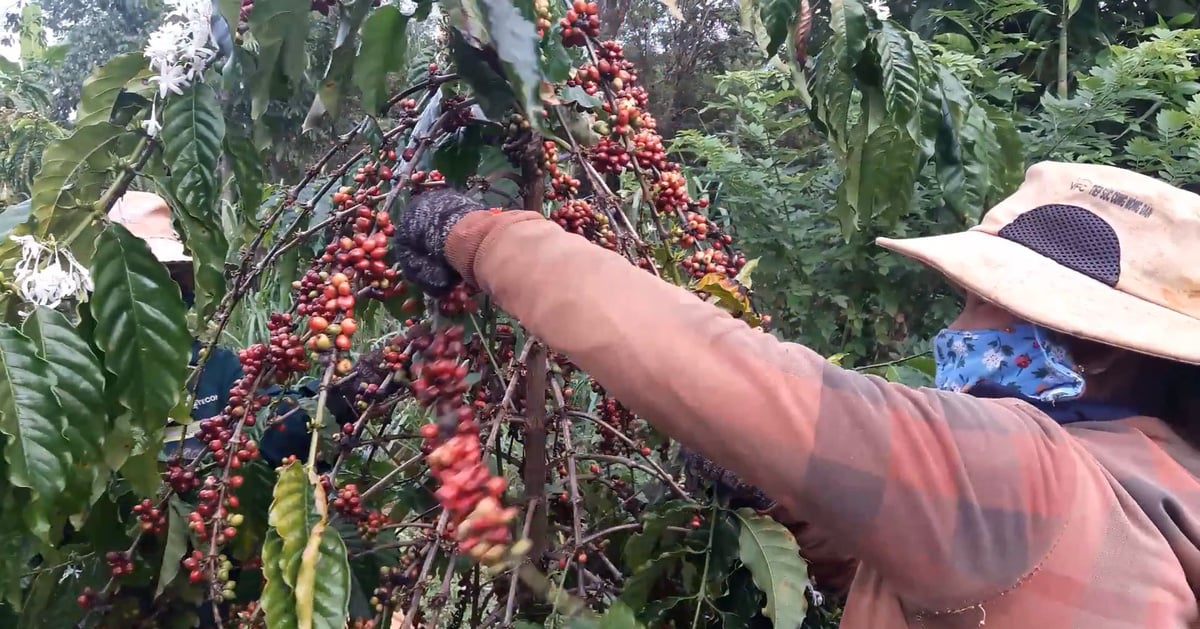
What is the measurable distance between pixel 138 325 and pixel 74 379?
0.26 ft

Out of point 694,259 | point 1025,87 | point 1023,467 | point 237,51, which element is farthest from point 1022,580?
point 1025,87

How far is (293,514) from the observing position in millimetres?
773

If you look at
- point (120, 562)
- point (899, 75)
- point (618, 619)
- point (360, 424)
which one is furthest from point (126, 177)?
point (899, 75)

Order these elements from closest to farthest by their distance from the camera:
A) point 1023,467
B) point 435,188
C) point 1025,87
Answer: point 1023,467 < point 435,188 < point 1025,87

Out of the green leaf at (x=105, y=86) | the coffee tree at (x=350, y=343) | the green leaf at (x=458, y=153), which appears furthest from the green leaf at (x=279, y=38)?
the green leaf at (x=458, y=153)

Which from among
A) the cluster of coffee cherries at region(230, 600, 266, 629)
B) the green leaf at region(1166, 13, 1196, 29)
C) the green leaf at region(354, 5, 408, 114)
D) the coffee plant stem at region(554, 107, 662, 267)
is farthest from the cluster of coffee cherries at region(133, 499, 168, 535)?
the green leaf at region(1166, 13, 1196, 29)

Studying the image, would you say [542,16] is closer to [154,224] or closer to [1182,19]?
[154,224]

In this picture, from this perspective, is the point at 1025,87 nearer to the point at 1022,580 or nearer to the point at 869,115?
the point at 869,115

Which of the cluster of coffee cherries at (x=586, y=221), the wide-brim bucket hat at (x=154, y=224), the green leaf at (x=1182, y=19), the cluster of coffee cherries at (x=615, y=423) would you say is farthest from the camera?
the green leaf at (x=1182, y=19)

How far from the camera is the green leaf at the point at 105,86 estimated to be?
3.13ft

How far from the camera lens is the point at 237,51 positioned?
0.98 meters

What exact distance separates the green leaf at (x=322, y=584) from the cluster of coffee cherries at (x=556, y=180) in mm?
576

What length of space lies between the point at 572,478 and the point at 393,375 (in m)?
0.27

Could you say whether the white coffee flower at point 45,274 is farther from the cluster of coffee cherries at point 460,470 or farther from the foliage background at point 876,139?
the cluster of coffee cherries at point 460,470
